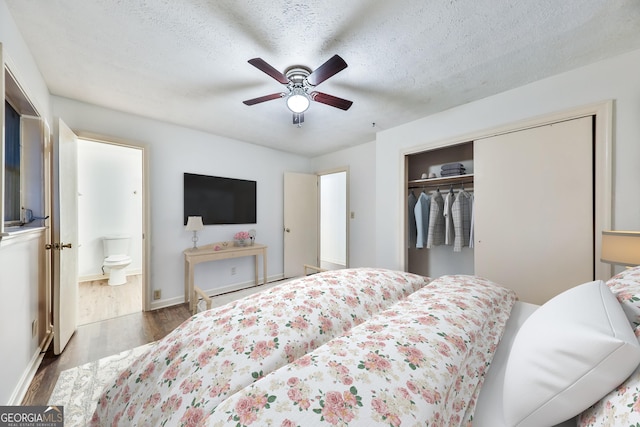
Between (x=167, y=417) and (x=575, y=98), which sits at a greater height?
(x=575, y=98)

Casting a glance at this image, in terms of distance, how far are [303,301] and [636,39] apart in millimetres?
2651

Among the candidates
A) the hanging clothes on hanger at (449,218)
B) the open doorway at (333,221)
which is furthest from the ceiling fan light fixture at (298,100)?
the open doorway at (333,221)

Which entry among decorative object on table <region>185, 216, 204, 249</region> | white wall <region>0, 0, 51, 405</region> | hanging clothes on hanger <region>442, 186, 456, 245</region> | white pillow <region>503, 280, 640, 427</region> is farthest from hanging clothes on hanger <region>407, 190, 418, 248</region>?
white wall <region>0, 0, 51, 405</region>

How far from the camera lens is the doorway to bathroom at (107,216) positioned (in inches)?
152

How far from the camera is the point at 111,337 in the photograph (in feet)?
7.36

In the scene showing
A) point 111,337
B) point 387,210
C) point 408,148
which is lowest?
point 111,337

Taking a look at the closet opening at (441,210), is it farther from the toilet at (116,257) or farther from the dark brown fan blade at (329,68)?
the toilet at (116,257)

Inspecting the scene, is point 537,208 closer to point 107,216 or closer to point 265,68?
point 265,68

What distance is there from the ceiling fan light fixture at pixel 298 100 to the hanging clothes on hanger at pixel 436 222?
1970 millimetres

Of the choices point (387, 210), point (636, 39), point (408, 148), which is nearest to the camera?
point (636, 39)

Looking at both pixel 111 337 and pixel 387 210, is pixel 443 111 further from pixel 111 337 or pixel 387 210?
pixel 111 337

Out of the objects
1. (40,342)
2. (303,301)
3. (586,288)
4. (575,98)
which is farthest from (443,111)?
(40,342)

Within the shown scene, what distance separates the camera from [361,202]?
12.6 feet

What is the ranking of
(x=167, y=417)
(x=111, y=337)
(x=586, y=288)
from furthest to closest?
(x=111, y=337)
(x=586, y=288)
(x=167, y=417)
